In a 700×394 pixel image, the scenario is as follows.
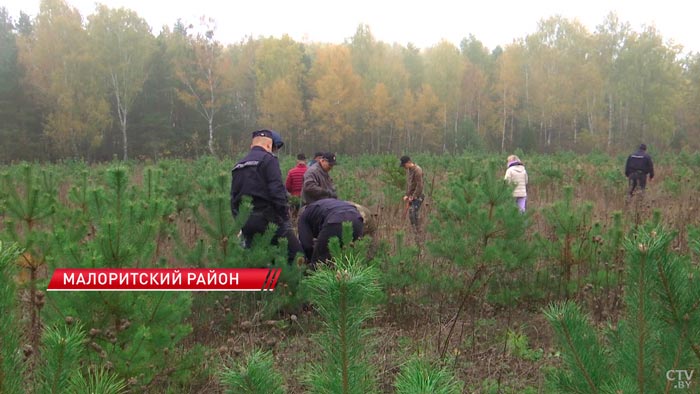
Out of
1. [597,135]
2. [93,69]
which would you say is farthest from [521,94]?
[93,69]

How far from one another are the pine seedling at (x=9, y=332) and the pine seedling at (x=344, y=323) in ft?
1.89

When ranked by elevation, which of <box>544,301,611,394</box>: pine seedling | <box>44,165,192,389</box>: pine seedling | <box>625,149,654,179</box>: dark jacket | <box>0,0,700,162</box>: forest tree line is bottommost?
<box>44,165,192,389</box>: pine seedling

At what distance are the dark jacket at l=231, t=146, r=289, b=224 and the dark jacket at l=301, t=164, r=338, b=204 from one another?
1.31m

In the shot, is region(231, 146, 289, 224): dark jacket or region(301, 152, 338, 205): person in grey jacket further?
region(301, 152, 338, 205): person in grey jacket

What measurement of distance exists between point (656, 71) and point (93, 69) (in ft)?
117

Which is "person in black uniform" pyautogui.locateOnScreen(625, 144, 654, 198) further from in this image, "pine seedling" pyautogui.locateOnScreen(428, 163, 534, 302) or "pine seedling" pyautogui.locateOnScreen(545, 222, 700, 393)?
"pine seedling" pyautogui.locateOnScreen(545, 222, 700, 393)

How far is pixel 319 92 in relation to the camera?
101 ft

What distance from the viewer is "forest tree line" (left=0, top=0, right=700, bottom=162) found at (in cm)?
2706

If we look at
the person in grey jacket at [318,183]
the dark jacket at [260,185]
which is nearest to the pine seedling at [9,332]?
the dark jacket at [260,185]

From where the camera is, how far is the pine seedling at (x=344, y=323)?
0.93m

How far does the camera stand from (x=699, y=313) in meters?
1.12

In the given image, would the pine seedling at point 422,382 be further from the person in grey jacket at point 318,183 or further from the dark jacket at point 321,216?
the person in grey jacket at point 318,183

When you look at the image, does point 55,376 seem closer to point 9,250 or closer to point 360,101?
point 9,250

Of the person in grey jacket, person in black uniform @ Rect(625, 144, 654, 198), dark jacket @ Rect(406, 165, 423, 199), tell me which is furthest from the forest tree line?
the person in grey jacket
